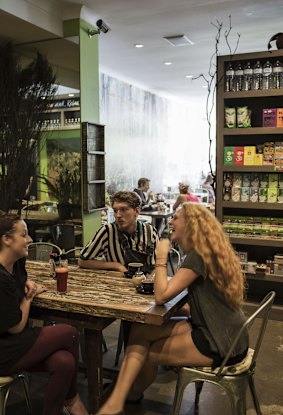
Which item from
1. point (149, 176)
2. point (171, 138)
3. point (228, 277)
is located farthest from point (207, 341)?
point (171, 138)

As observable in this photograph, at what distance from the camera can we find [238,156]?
3.96 m

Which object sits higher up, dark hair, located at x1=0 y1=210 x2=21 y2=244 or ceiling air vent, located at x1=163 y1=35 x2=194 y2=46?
ceiling air vent, located at x1=163 y1=35 x2=194 y2=46

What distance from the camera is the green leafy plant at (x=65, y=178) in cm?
468

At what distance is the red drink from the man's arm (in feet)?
1.78

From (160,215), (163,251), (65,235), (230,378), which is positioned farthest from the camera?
(160,215)

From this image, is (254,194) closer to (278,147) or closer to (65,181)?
(278,147)

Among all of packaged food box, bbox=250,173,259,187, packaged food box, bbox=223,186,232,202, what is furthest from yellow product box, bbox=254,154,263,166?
packaged food box, bbox=223,186,232,202

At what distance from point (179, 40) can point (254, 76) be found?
206 centimetres

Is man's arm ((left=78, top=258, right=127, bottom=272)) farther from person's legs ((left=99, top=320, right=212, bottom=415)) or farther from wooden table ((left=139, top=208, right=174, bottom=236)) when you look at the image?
wooden table ((left=139, top=208, right=174, bottom=236))

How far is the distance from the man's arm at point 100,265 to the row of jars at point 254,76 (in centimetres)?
216

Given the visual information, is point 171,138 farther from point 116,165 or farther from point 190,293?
point 190,293

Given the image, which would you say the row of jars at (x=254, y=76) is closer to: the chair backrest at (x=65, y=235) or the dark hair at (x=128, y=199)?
the dark hair at (x=128, y=199)

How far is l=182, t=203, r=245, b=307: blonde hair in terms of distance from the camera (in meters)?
1.96

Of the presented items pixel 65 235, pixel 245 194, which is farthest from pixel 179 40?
pixel 65 235
